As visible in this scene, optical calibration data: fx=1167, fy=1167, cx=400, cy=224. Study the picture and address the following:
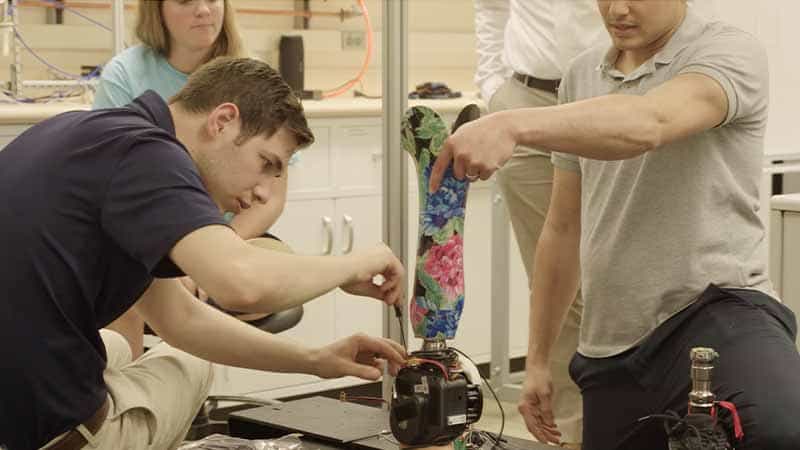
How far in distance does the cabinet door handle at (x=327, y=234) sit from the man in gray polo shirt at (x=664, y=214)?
1668mm

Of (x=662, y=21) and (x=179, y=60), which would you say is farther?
(x=179, y=60)

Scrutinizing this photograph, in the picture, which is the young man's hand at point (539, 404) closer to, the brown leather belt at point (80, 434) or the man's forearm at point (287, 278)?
the man's forearm at point (287, 278)

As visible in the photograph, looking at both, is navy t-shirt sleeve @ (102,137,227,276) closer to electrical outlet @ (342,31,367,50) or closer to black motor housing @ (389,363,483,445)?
black motor housing @ (389,363,483,445)

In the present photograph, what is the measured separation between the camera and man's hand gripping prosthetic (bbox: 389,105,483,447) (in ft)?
5.65

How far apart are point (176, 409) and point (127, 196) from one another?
23.0 inches

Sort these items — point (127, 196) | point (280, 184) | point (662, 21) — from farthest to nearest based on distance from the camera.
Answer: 1. point (280, 184)
2. point (662, 21)
3. point (127, 196)

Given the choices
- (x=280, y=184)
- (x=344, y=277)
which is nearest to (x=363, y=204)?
(x=280, y=184)

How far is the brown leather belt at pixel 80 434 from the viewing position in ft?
6.00

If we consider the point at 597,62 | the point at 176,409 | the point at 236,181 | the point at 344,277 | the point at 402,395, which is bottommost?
the point at 176,409

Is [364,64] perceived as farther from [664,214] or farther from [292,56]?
[664,214]

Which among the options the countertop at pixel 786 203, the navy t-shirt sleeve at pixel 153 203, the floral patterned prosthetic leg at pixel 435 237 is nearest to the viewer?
the navy t-shirt sleeve at pixel 153 203

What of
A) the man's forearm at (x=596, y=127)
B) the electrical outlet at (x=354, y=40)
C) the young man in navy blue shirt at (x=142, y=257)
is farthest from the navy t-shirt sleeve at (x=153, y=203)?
the electrical outlet at (x=354, y=40)

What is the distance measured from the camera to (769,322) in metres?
Answer: 1.86

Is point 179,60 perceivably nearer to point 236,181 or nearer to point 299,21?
point 236,181
